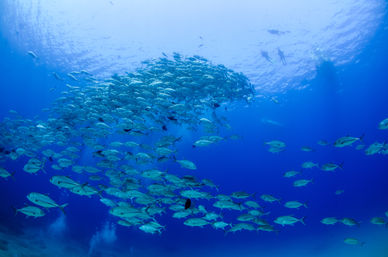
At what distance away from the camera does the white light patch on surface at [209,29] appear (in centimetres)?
2256

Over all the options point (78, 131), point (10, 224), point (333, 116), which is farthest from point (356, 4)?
point (10, 224)

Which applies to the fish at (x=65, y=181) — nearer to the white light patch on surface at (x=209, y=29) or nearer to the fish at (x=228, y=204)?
the fish at (x=228, y=204)

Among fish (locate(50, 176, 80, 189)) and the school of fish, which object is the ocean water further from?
fish (locate(50, 176, 80, 189))

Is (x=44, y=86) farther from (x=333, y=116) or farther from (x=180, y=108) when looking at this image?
(x=333, y=116)

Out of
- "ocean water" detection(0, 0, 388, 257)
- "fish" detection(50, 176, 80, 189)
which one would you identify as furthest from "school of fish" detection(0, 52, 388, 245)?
"ocean water" detection(0, 0, 388, 257)

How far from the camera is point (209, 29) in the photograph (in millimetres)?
24375

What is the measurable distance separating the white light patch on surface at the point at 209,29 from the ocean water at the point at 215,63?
10 centimetres

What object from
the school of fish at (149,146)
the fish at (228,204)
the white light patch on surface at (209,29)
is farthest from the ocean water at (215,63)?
the fish at (228,204)

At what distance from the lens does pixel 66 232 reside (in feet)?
93.9

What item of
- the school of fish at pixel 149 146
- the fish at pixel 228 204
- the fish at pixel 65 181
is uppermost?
the school of fish at pixel 149 146

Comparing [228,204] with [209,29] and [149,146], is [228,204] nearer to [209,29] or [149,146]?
[149,146]

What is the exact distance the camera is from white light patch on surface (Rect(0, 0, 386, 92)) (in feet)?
74.0

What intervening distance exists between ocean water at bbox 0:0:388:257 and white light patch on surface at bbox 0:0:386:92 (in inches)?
4.1

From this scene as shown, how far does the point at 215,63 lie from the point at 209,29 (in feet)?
11.1
